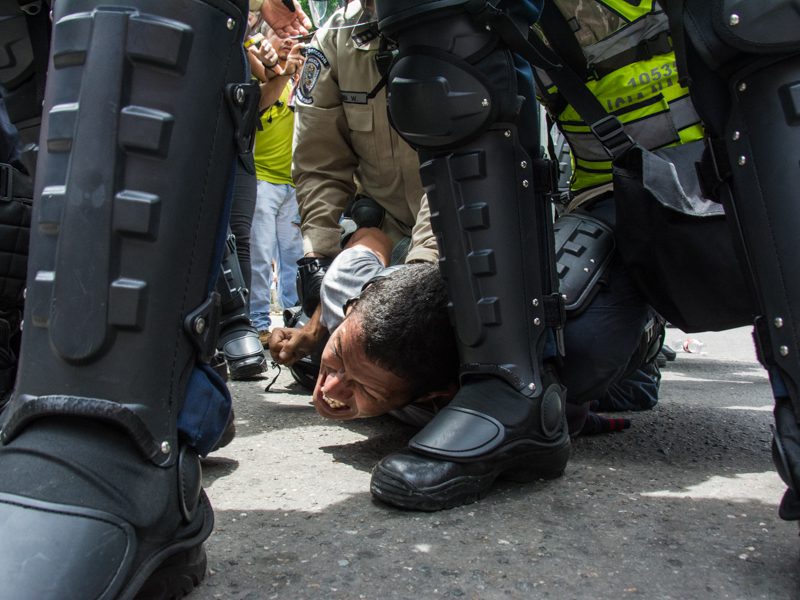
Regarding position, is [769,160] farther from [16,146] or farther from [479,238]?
[16,146]

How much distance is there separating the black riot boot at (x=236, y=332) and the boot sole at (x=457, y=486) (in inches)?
59.7

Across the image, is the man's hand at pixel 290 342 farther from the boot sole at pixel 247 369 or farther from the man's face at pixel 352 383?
the boot sole at pixel 247 369

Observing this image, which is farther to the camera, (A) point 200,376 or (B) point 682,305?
(B) point 682,305

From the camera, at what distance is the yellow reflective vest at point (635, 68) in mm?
1618

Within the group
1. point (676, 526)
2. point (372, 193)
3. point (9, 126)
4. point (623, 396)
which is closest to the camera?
point (676, 526)

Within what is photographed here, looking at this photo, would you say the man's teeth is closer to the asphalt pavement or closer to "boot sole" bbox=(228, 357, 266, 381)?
the asphalt pavement

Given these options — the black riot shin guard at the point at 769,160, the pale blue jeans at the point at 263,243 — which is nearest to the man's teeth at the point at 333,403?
the black riot shin guard at the point at 769,160

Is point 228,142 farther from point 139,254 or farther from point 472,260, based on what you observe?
point 472,260

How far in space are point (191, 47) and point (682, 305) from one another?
1.13 m

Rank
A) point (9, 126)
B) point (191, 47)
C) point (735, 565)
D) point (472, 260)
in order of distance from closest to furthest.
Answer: point (191, 47)
point (735, 565)
point (472, 260)
point (9, 126)

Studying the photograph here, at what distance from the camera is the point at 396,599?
2.72 feet

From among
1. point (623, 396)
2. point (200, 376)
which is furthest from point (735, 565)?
point (623, 396)

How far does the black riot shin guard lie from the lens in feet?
2.81

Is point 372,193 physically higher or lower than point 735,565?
higher
